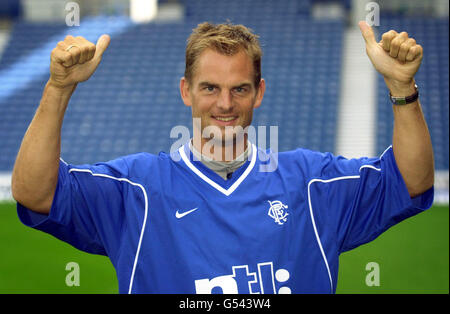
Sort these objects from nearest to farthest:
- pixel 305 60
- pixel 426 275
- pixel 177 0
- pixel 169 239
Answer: pixel 169 239 → pixel 426 275 → pixel 305 60 → pixel 177 0

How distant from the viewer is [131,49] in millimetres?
15828

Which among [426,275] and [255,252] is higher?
[255,252]

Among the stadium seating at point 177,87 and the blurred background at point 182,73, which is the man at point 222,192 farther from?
the stadium seating at point 177,87

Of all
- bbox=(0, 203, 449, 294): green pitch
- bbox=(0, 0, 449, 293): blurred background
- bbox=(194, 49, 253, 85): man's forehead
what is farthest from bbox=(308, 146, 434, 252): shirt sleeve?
bbox=(0, 0, 449, 293): blurred background

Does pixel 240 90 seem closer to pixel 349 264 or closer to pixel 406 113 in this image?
pixel 406 113

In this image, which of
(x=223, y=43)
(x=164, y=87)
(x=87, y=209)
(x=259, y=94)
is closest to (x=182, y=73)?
(x=164, y=87)

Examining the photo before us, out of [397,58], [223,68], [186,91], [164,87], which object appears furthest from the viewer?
[164,87]

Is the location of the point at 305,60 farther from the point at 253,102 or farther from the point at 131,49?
the point at 253,102

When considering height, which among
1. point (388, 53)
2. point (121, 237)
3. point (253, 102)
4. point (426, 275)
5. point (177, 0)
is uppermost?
point (177, 0)

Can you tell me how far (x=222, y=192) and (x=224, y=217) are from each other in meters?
0.11

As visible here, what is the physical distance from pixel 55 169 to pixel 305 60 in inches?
539

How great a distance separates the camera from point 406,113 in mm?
1903

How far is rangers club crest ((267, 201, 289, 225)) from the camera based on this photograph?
1969 millimetres
